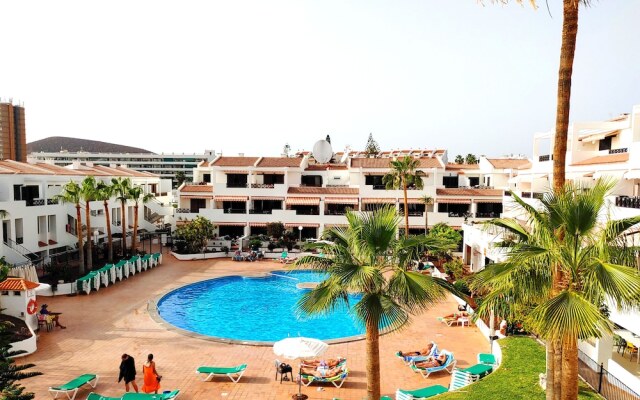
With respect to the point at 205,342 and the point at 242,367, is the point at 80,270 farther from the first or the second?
the point at 242,367

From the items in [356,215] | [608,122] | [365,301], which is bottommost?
[365,301]

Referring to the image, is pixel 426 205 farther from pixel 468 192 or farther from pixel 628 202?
pixel 628 202

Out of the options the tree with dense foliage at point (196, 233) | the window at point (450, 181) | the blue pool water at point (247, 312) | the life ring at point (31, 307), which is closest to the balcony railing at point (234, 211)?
the tree with dense foliage at point (196, 233)

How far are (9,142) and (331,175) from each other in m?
62.7

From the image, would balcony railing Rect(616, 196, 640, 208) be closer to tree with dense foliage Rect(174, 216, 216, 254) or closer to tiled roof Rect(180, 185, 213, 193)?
tree with dense foliage Rect(174, 216, 216, 254)

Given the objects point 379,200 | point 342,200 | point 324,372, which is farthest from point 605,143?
point 324,372

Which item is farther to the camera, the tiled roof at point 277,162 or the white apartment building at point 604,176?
the tiled roof at point 277,162

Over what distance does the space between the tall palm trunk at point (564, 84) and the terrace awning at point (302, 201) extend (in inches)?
1558

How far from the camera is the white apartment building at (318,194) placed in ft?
163

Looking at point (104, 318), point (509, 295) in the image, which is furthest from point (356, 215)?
point (104, 318)

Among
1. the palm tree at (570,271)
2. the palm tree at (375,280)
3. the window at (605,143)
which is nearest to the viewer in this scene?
the palm tree at (570,271)

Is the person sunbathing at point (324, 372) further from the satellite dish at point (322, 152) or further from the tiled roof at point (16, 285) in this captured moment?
the satellite dish at point (322, 152)

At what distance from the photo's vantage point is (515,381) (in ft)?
46.5

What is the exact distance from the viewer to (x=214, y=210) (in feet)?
165
